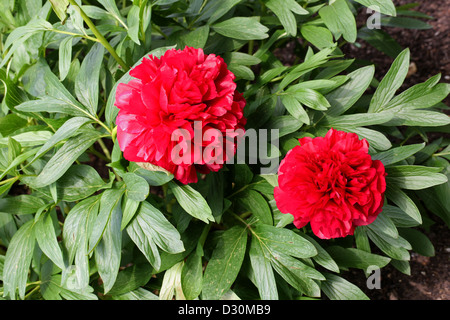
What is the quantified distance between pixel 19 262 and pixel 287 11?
0.81 m

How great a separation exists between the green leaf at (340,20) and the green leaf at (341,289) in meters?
0.54

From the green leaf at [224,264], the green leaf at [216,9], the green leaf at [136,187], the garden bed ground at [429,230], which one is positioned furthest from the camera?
the garden bed ground at [429,230]

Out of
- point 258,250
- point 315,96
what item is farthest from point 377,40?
point 258,250

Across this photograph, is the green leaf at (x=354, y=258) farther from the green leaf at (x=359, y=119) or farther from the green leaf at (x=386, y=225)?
the green leaf at (x=359, y=119)

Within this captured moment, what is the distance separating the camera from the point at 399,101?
95 cm

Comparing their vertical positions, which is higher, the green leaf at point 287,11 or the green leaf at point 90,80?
the green leaf at point 287,11

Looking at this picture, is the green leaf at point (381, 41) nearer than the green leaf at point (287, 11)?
No

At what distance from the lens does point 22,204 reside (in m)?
0.96

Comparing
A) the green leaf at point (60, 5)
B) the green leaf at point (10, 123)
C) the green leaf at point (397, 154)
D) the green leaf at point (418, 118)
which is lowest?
the green leaf at point (10, 123)

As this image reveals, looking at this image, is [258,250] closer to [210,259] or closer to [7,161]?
[210,259]

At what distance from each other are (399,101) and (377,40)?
0.43 m

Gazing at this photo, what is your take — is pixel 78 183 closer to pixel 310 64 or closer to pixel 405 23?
pixel 310 64

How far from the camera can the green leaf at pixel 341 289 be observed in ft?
3.18

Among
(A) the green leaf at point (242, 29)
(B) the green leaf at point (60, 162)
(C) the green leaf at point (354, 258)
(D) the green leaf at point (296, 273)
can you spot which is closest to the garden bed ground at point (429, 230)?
(C) the green leaf at point (354, 258)
